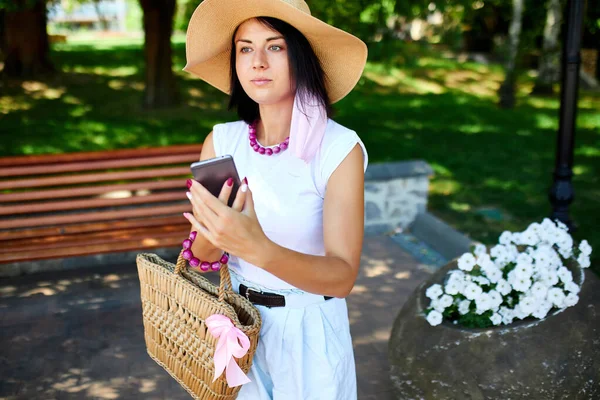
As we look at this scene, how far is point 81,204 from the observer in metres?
5.64

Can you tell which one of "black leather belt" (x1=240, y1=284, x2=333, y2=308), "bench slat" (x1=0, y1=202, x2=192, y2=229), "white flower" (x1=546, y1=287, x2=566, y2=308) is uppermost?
"black leather belt" (x1=240, y1=284, x2=333, y2=308)

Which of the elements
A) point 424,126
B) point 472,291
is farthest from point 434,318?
point 424,126

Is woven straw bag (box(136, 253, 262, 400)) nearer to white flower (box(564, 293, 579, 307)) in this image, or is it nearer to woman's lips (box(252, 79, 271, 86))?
woman's lips (box(252, 79, 271, 86))

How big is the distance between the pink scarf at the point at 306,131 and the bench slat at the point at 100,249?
362 cm

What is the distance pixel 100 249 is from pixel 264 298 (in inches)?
141

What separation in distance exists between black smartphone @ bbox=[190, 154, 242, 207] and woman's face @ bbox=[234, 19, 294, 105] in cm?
42

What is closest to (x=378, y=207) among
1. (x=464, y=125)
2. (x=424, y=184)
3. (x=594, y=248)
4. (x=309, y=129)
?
(x=424, y=184)

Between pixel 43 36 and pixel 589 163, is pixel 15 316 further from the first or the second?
pixel 43 36

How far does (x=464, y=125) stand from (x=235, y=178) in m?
10.4

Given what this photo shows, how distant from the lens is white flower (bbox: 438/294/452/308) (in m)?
3.23

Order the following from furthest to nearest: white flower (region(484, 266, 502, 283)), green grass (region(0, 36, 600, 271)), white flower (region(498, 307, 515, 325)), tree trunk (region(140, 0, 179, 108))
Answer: tree trunk (region(140, 0, 179, 108)), green grass (region(0, 36, 600, 271)), white flower (region(484, 266, 502, 283)), white flower (region(498, 307, 515, 325))

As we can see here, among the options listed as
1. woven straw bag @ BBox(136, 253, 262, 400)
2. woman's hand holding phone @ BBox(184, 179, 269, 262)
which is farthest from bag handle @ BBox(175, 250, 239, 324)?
woman's hand holding phone @ BBox(184, 179, 269, 262)

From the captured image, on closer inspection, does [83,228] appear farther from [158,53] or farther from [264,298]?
[158,53]

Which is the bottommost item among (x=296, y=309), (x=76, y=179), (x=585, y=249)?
(x=76, y=179)
